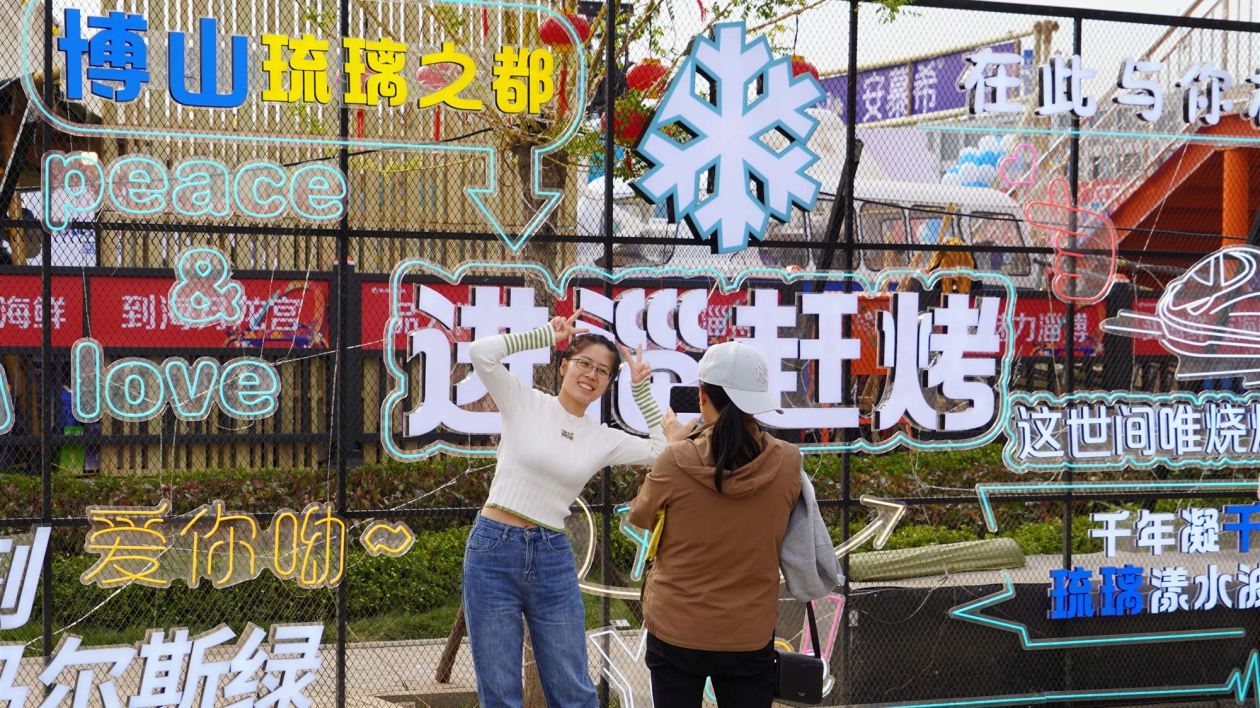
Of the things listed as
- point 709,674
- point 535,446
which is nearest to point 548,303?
point 535,446

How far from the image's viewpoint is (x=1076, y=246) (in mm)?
6266

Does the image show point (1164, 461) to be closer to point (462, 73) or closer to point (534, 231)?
point (534, 231)

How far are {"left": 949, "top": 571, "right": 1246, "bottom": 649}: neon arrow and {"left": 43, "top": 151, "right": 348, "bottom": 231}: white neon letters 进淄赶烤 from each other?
3.48m

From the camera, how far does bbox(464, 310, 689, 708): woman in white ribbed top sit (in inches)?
164

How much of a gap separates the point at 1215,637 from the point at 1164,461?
3.13ft

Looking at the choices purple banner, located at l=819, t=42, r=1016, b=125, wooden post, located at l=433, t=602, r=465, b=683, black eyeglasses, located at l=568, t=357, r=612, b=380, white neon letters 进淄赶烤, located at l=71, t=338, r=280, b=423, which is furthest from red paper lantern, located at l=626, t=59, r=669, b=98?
wooden post, located at l=433, t=602, r=465, b=683

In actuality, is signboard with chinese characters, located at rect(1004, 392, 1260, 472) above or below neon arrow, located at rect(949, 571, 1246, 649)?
above

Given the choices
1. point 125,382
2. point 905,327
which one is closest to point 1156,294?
point 905,327

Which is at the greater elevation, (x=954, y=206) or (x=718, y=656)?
(x=954, y=206)

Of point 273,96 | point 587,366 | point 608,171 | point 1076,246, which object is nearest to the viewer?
point 587,366

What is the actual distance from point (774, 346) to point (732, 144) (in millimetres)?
917

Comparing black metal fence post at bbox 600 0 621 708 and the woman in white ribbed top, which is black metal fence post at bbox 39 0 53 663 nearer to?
the woman in white ribbed top

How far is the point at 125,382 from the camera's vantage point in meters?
5.00

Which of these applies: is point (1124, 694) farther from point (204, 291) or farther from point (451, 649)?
point (204, 291)
